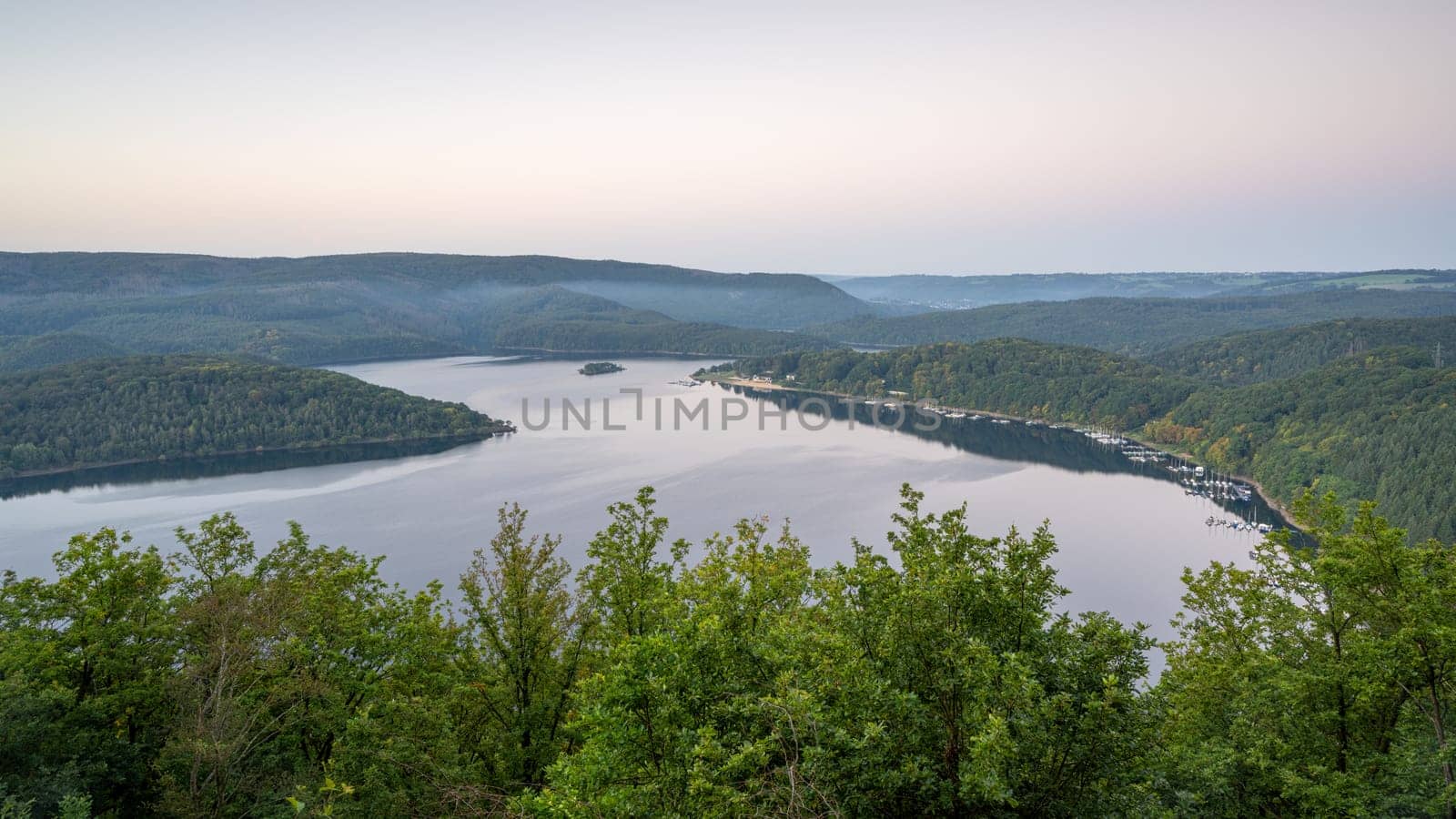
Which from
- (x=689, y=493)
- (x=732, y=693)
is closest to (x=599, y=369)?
(x=689, y=493)

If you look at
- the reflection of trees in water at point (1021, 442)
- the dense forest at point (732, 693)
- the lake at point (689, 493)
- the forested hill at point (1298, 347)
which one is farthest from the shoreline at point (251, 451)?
the forested hill at point (1298, 347)

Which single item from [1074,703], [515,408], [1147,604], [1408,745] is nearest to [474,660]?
[1074,703]

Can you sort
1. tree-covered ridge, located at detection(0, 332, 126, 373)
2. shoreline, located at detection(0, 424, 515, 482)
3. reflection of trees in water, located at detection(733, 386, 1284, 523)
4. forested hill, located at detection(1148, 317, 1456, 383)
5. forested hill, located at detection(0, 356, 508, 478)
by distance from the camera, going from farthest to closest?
1. tree-covered ridge, located at detection(0, 332, 126, 373)
2. forested hill, located at detection(1148, 317, 1456, 383)
3. forested hill, located at detection(0, 356, 508, 478)
4. shoreline, located at detection(0, 424, 515, 482)
5. reflection of trees in water, located at detection(733, 386, 1284, 523)

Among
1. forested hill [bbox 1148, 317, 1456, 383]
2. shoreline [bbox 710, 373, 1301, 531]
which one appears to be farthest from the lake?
forested hill [bbox 1148, 317, 1456, 383]

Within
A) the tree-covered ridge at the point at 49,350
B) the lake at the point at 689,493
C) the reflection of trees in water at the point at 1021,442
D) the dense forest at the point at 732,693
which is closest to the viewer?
the dense forest at the point at 732,693

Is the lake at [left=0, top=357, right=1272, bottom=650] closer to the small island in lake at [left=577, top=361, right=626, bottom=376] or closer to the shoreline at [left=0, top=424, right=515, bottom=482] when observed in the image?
the shoreline at [left=0, top=424, right=515, bottom=482]

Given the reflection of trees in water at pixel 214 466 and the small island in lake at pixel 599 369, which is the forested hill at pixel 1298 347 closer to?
the small island in lake at pixel 599 369

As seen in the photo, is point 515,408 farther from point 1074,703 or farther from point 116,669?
point 1074,703
